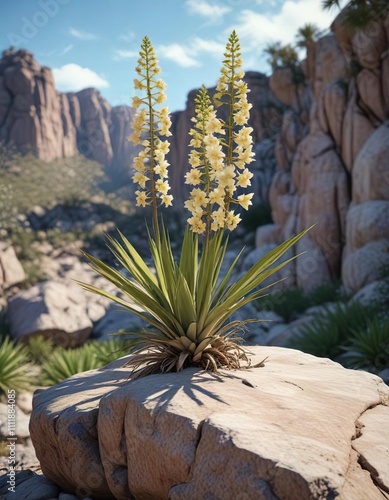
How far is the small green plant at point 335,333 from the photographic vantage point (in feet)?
29.1

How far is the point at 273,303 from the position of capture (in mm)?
14469

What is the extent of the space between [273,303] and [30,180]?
3185 cm

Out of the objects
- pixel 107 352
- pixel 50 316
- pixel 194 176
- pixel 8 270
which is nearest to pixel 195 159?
pixel 194 176

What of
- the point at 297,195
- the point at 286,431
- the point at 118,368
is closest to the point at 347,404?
the point at 286,431

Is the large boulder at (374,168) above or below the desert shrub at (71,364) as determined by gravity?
above

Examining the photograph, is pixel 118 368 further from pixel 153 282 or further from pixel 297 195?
pixel 297 195

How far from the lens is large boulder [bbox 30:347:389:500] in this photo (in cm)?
257

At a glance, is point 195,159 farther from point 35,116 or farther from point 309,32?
point 35,116

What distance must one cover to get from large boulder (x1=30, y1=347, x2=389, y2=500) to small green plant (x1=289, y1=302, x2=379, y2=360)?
15.7 ft

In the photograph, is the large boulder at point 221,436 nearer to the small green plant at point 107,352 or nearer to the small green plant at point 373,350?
the small green plant at point 373,350

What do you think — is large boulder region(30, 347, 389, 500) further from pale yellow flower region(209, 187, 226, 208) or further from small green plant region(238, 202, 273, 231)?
small green plant region(238, 202, 273, 231)

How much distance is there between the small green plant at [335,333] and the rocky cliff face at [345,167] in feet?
9.71

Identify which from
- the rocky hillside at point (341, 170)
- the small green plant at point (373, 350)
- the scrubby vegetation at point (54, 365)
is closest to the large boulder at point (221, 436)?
the small green plant at point (373, 350)

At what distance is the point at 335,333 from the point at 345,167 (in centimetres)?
972
